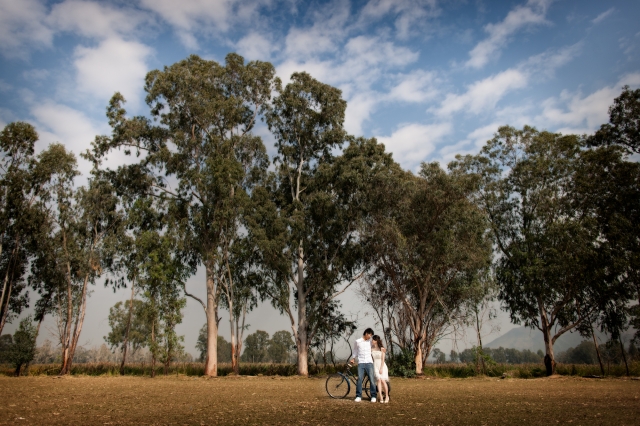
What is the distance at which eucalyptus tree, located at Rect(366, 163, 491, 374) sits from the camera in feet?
84.9

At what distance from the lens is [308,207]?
30188mm

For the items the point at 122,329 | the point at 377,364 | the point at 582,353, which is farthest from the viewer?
the point at 582,353

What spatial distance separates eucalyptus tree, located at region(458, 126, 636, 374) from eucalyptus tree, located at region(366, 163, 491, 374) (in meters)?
3.14

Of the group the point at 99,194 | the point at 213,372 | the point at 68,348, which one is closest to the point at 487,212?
the point at 213,372

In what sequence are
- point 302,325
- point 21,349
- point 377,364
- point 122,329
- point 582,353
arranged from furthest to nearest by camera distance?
point 582,353 < point 122,329 < point 302,325 < point 21,349 < point 377,364

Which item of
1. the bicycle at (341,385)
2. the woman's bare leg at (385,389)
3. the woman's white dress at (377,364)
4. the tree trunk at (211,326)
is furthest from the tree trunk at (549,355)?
the tree trunk at (211,326)

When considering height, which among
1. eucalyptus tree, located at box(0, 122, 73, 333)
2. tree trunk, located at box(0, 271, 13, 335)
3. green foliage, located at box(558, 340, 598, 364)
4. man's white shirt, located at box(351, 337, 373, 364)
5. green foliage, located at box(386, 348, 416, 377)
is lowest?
green foliage, located at box(558, 340, 598, 364)

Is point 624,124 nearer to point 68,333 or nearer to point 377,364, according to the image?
point 377,364

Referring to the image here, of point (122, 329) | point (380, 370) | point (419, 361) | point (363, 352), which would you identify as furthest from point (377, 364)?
point (122, 329)

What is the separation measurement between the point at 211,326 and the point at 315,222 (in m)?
10.4

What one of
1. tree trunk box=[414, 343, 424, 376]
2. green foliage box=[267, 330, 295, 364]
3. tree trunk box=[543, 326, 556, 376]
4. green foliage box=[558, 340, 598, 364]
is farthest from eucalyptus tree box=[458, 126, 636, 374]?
green foliage box=[267, 330, 295, 364]

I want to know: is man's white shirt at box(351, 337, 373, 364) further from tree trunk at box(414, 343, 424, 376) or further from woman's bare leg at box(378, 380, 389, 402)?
tree trunk at box(414, 343, 424, 376)

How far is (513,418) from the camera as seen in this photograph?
8.04 m

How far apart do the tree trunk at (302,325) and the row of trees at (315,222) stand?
7.0 inches
